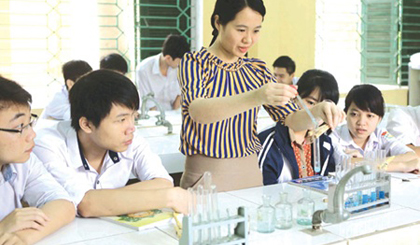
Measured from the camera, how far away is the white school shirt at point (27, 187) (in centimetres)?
163

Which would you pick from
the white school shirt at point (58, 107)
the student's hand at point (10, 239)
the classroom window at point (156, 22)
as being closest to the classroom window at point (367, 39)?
the classroom window at point (156, 22)

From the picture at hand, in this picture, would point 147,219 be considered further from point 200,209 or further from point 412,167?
point 412,167

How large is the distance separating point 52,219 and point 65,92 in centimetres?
211

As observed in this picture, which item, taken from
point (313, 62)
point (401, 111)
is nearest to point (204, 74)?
point (401, 111)

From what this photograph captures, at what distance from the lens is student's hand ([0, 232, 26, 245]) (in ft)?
4.41

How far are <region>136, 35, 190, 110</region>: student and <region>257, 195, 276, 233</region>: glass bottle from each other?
239 centimetres

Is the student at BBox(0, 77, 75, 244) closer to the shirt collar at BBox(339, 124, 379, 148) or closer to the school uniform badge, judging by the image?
the shirt collar at BBox(339, 124, 379, 148)

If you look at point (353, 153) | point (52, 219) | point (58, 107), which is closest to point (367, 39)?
point (353, 153)

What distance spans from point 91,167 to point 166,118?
1857mm

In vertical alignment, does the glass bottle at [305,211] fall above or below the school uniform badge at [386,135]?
below

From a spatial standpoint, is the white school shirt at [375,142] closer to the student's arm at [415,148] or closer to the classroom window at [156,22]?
the student's arm at [415,148]

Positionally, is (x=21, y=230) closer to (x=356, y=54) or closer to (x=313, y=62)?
(x=313, y=62)

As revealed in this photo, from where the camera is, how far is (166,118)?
12.1 ft

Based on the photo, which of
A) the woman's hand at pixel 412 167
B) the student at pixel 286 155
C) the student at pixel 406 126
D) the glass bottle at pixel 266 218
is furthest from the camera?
the student at pixel 406 126
